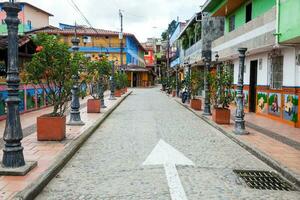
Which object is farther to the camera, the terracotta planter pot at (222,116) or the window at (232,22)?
the window at (232,22)

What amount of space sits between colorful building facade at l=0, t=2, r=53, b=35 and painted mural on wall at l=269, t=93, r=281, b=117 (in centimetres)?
3947

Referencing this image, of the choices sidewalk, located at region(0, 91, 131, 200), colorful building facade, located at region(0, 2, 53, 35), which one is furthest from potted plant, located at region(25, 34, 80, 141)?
colorful building facade, located at region(0, 2, 53, 35)

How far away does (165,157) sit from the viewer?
939 centimetres

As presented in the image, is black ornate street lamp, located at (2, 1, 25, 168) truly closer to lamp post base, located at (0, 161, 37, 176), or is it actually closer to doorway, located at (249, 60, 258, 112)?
lamp post base, located at (0, 161, 37, 176)

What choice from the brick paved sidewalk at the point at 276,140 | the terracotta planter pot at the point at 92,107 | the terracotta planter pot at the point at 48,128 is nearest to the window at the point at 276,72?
the brick paved sidewalk at the point at 276,140

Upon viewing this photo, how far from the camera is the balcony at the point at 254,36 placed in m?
16.2

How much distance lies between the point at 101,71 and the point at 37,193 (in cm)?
1684

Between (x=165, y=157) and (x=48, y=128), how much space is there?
3.08 meters

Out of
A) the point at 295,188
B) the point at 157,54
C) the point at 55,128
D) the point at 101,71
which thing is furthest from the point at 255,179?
the point at 157,54

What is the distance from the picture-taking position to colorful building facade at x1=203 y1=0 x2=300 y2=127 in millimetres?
13883

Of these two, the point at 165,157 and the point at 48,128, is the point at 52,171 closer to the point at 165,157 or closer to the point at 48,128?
the point at 165,157

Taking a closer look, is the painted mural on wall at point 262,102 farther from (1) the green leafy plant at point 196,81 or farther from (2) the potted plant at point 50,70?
(2) the potted plant at point 50,70

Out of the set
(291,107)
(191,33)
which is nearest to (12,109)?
(291,107)

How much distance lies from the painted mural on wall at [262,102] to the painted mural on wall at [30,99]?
399 inches
